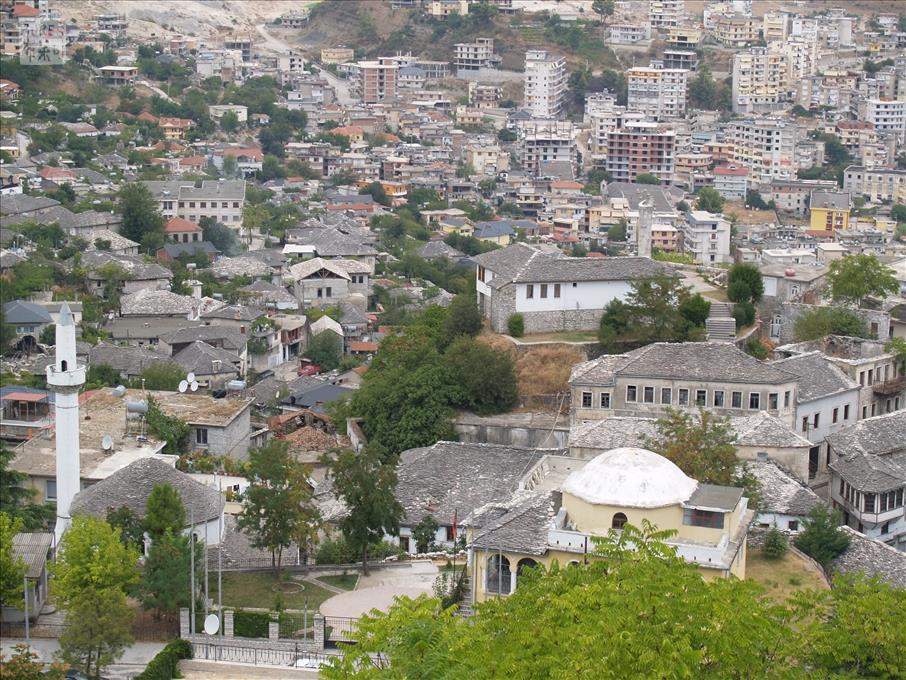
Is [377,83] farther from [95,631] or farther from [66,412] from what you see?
[95,631]

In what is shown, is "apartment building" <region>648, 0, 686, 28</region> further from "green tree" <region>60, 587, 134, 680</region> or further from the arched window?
"green tree" <region>60, 587, 134, 680</region>

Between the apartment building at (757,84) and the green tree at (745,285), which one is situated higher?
the apartment building at (757,84)

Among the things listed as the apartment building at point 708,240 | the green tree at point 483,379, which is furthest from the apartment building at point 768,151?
the green tree at point 483,379

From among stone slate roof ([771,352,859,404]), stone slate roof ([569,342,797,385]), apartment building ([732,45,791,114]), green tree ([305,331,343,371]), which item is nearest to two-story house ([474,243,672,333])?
stone slate roof ([569,342,797,385])

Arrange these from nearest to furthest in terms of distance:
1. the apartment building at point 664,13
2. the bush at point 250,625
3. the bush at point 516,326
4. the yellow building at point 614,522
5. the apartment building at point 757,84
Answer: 1. the yellow building at point 614,522
2. the bush at point 250,625
3. the bush at point 516,326
4. the apartment building at point 757,84
5. the apartment building at point 664,13

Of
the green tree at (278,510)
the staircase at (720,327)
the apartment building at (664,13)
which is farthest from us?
the apartment building at (664,13)

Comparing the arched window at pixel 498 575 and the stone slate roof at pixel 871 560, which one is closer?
the arched window at pixel 498 575

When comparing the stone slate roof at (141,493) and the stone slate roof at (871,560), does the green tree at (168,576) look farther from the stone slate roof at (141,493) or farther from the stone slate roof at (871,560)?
the stone slate roof at (871,560)
